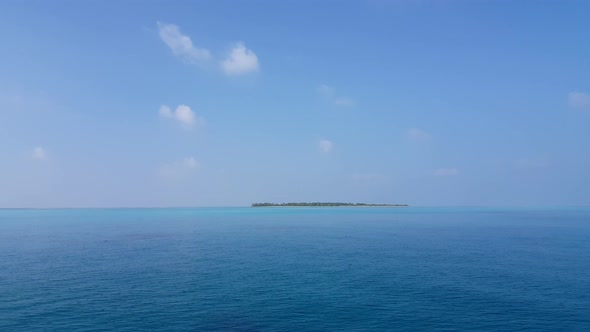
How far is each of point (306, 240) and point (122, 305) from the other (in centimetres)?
7181

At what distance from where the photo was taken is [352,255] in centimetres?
8238

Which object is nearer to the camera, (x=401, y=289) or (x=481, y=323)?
(x=481, y=323)

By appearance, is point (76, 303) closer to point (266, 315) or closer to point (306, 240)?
point (266, 315)

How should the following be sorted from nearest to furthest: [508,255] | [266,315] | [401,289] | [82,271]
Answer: [266,315] < [401,289] < [82,271] < [508,255]

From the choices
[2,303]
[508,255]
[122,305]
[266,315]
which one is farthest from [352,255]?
[2,303]

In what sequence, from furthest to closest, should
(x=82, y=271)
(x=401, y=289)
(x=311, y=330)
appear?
(x=82, y=271)
(x=401, y=289)
(x=311, y=330)

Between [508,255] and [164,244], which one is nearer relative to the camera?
[508,255]

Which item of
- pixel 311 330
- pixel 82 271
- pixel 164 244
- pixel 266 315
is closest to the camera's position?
pixel 311 330

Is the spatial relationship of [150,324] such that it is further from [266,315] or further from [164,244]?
[164,244]

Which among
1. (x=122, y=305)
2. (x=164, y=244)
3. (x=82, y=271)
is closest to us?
(x=122, y=305)

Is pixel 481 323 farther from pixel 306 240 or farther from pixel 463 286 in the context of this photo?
pixel 306 240

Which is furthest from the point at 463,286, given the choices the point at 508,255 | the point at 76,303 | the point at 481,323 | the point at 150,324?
the point at 76,303

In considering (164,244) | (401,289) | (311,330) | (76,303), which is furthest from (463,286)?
(164,244)

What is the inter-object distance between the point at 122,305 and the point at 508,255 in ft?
257
